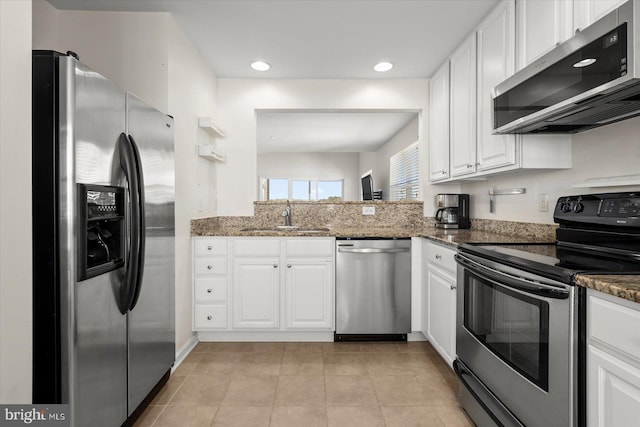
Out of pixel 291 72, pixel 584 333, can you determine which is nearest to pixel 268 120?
pixel 291 72

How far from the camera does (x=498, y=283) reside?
157 centimetres

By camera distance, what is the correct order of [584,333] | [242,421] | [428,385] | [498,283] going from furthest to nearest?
1. [428,385]
2. [242,421]
3. [498,283]
4. [584,333]

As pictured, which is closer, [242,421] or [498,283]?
[498,283]

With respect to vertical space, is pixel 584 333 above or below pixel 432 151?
below

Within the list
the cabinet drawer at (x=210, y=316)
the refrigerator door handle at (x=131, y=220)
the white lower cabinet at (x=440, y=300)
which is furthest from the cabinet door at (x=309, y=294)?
the refrigerator door handle at (x=131, y=220)

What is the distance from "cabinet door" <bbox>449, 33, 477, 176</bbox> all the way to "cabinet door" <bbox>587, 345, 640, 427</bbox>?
63.5 inches

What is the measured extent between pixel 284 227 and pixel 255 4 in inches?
74.2

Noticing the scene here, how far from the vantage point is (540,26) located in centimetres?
178

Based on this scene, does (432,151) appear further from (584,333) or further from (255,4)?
(584,333)

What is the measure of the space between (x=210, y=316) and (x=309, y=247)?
98 centimetres

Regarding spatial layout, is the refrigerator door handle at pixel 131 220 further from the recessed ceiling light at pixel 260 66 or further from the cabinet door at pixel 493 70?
the cabinet door at pixel 493 70

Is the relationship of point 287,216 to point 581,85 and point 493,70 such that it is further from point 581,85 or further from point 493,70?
point 581,85

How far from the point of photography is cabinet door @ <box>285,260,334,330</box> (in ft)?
9.52

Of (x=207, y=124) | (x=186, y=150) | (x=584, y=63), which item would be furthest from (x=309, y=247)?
(x=584, y=63)
